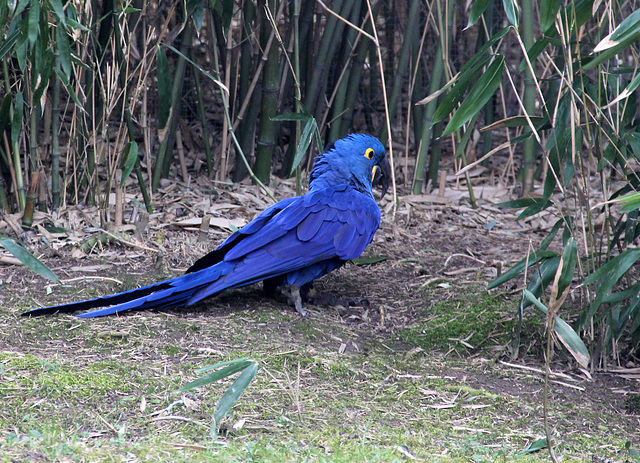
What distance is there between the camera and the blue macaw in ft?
8.16

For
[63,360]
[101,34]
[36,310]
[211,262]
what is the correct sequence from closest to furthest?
[63,360]
[36,310]
[211,262]
[101,34]

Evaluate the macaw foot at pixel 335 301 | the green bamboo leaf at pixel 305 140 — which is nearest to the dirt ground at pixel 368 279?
the macaw foot at pixel 335 301

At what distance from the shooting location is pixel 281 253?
2596 millimetres

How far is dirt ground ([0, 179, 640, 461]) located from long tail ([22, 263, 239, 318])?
0.07 metres

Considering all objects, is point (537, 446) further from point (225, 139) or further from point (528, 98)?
point (225, 139)

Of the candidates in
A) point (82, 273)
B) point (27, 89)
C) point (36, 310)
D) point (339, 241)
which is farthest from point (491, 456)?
point (27, 89)

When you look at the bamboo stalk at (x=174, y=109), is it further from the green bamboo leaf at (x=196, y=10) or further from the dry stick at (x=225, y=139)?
the green bamboo leaf at (x=196, y=10)

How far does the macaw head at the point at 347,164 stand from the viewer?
115 inches

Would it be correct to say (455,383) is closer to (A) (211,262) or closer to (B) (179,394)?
(B) (179,394)

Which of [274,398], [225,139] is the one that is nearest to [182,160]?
[225,139]

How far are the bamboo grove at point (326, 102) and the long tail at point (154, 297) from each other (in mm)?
644

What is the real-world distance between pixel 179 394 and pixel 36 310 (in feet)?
2.68

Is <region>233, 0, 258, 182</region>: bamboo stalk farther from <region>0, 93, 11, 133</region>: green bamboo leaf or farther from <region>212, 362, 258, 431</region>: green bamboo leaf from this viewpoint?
<region>212, 362, 258, 431</region>: green bamboo leaf

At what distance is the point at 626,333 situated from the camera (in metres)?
2.39
